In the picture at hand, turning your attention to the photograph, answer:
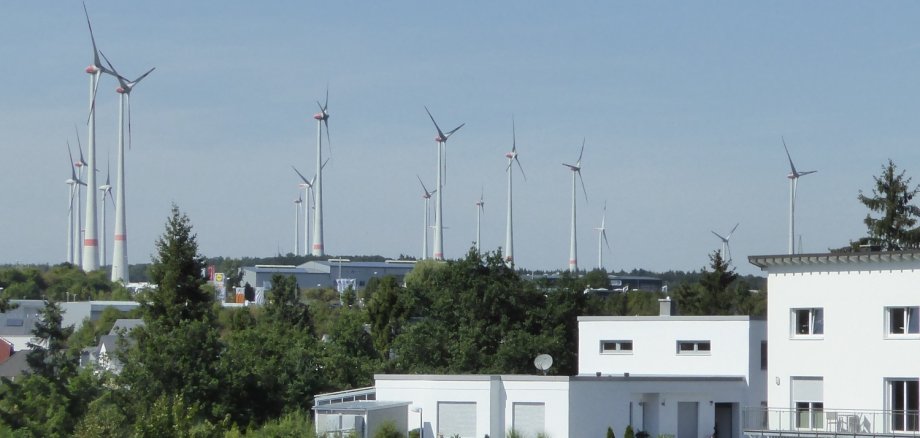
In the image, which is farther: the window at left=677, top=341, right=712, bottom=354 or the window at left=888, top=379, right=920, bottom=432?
the window at left=677, top=341, right=712, bottom=354

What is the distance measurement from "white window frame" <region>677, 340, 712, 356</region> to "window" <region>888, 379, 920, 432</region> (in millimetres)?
14307

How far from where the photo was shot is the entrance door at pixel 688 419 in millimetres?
50125

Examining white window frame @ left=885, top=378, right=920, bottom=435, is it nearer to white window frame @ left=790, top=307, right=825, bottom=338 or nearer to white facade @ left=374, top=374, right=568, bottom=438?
white window frame @ left=790, top=307, right=825, bottom=338

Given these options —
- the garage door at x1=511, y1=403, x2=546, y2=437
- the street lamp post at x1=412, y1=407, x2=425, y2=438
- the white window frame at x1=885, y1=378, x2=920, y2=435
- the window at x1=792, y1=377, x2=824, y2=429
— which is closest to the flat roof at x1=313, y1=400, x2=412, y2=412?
the street lamp post at x1=412, y1=407, x2=425, y2=438

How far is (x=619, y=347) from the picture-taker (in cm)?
5662

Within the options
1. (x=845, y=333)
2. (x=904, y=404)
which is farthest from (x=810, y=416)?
(x=904, y=404)

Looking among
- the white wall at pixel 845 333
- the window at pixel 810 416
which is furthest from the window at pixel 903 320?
the window at pixel 810 416

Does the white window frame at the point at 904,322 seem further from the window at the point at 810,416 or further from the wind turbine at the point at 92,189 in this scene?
the wind turbine at the point at 92,189

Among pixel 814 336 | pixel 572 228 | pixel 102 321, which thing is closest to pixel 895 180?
pixel 814 336

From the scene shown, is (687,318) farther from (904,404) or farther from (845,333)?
(904,404)

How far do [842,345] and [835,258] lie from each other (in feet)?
8.65

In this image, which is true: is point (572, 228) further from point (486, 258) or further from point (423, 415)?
point (423, 415)

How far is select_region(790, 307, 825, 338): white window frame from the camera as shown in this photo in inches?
1656

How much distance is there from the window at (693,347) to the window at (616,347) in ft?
7.42
